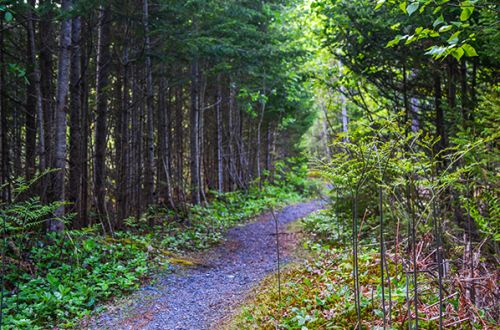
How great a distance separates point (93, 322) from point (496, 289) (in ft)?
14.8

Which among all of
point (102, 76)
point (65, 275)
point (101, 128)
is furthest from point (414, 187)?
point (102, 76)

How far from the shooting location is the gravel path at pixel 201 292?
15.6 feet

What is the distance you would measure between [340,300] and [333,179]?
1374mm

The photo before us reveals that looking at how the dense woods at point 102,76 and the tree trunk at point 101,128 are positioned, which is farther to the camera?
the tree trunk at point 101,128

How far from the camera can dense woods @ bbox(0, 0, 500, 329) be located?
300cm

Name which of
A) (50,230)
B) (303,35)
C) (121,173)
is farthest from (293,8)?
(50,230)

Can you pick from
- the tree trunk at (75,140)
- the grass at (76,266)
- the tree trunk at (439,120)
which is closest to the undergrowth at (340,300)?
the grass at (76,266)

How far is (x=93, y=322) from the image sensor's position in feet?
15.5

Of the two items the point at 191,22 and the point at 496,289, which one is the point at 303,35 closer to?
the point at 191,22

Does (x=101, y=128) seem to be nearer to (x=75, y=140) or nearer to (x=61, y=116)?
(x=75, y=140)

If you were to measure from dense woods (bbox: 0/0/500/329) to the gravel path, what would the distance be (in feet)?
1.40

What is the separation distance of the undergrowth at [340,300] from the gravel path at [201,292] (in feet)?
1.76

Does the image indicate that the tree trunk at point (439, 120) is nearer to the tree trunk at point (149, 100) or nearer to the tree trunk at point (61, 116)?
the tree trunk at point (149, 100)

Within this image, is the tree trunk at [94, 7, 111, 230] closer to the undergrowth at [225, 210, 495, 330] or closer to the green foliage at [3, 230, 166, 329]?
the green foliage at [3, 230, 166, 329]
